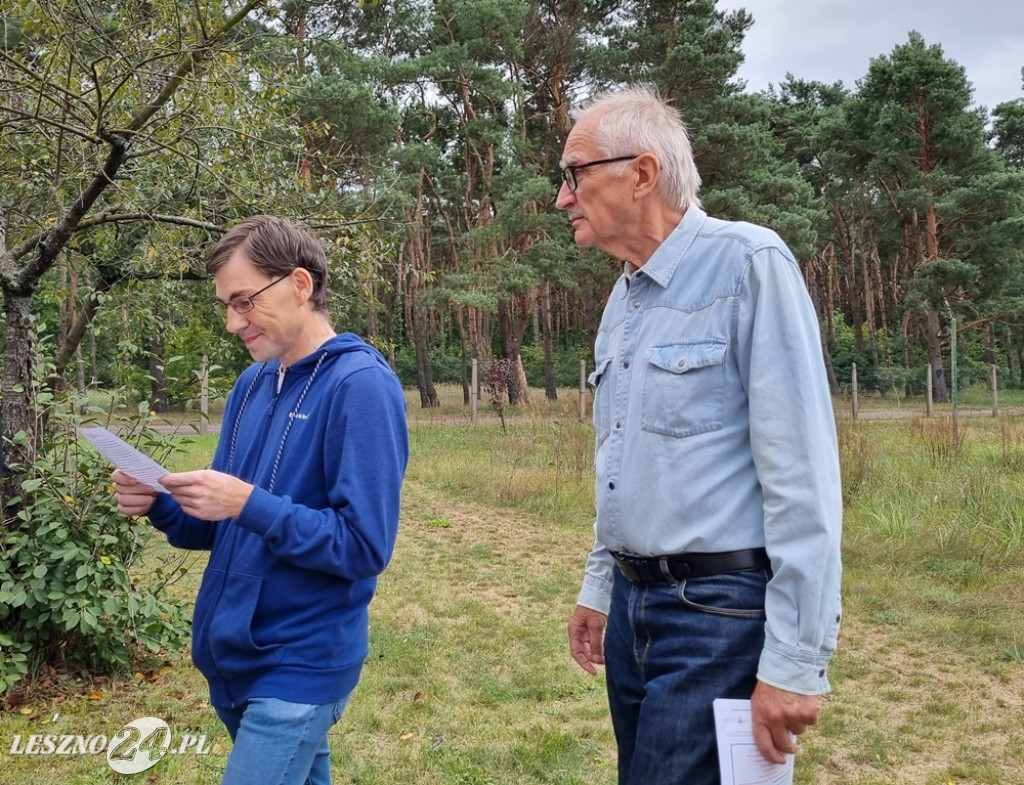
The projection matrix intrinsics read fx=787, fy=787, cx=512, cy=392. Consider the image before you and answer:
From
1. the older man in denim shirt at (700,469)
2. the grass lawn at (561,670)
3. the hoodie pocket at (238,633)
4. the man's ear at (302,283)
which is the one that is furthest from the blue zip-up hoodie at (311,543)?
the grass lawn at (561,670)

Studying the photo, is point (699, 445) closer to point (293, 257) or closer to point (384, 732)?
point (293, 257)

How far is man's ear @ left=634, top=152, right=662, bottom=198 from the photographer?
4.91 ft

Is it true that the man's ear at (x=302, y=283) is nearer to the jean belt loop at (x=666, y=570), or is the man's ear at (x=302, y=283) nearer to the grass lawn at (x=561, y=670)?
the jean belt loop at (x=666, y=570)

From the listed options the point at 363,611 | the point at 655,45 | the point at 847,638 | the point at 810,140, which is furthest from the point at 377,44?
the point at 363,611

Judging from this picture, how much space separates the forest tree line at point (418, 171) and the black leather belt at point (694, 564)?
2930 mm

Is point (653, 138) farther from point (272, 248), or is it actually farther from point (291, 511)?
point (291, 511)

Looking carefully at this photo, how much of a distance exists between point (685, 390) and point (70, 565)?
10.2 ft

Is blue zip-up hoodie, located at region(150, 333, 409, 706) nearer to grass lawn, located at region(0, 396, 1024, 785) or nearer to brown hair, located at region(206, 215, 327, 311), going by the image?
brown hair, located at region(206, 215, 327, 311)

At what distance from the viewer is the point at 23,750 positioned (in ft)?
10.2

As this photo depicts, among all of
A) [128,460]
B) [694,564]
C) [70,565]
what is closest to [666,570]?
[694,564]

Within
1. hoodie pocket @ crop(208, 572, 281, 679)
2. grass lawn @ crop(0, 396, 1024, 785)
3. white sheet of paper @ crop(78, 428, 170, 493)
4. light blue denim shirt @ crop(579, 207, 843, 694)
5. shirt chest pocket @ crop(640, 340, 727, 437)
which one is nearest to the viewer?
light blue denim shirt @ crop(579, 207, 843, 694)

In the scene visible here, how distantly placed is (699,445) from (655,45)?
22578 millimetres

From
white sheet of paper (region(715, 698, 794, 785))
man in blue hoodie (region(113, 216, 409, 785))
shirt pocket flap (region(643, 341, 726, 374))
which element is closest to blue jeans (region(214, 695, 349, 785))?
man in blue hoodie (region(113, 216, 409, 785))

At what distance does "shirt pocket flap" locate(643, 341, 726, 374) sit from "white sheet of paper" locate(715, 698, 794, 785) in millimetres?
560
